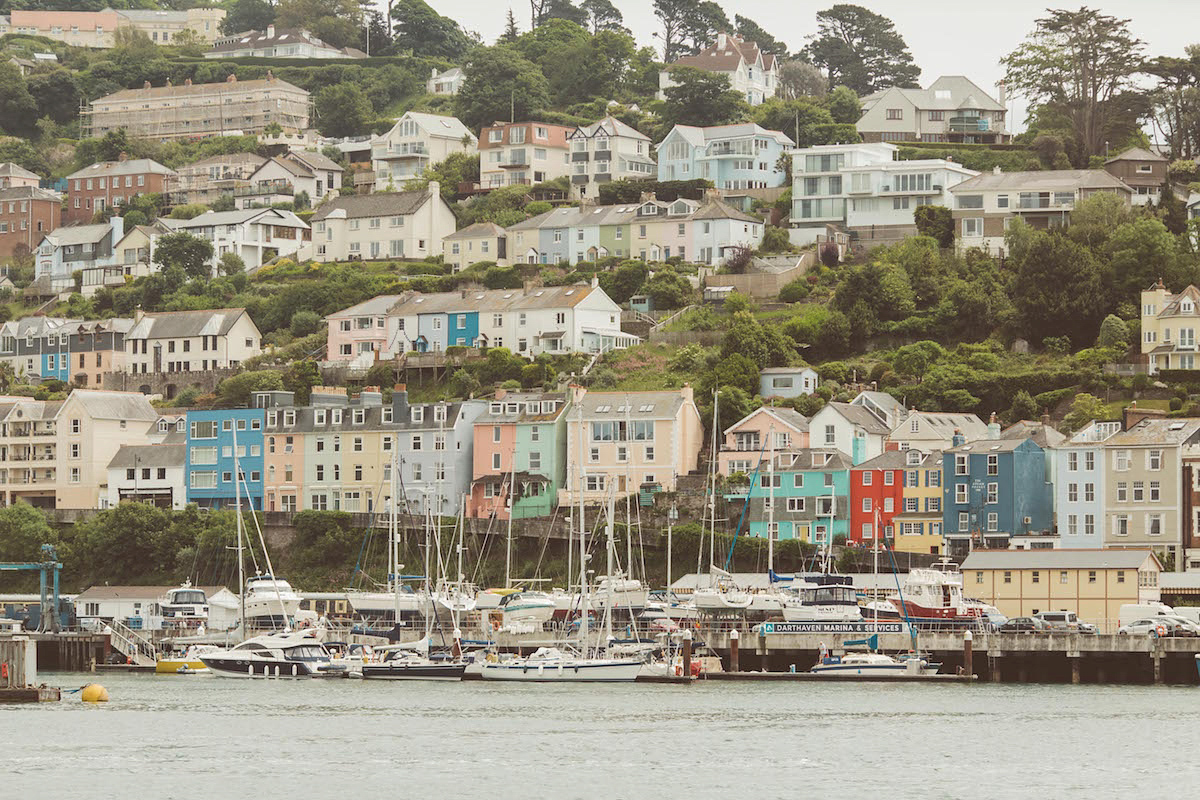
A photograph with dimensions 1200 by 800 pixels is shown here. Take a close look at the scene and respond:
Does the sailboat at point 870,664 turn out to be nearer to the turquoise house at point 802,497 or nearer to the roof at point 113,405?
the turquoise house at point 802,497

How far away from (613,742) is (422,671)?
2057 cm

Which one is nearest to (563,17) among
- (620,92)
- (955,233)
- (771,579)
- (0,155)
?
(620,92)

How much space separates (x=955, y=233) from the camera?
123688 millimetres

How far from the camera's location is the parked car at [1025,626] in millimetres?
79312

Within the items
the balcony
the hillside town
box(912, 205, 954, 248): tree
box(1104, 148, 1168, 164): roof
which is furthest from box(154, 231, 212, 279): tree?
box(1104, 148, 1168, 164): roof

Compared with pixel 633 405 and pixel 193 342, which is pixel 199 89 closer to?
pixel 193 342

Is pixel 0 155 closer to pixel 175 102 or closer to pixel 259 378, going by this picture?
pixel 175 102

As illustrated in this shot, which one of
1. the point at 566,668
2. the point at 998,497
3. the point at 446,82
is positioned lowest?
the point at 566,668

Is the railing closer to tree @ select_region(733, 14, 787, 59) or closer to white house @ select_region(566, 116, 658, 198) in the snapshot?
white house @ select_region(566, 116, 658, 198)

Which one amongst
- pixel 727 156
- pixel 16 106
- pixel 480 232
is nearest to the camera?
pixel 480 232

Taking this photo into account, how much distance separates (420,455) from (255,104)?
77672 millimetres

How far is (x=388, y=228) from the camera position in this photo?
456ft

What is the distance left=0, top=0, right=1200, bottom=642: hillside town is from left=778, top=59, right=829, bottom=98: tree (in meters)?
0.27

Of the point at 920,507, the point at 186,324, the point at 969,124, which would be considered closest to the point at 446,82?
the point at 969,124
